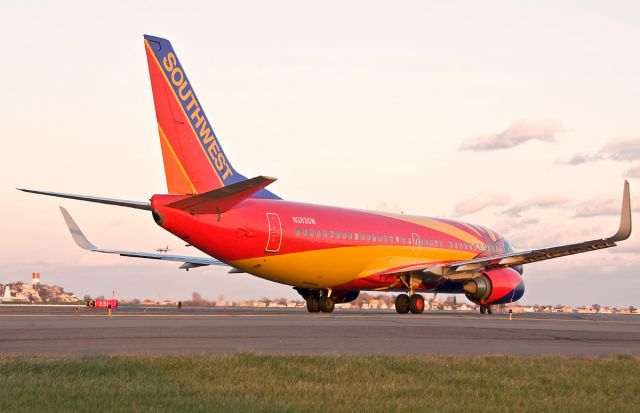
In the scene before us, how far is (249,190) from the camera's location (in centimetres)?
2752

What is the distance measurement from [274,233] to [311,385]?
21.6 m

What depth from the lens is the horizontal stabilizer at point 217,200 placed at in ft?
89.3

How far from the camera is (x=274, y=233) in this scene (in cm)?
3275

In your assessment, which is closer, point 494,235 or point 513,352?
point 513,352

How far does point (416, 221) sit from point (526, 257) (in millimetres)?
6377

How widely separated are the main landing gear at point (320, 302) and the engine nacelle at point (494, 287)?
22.5 ft

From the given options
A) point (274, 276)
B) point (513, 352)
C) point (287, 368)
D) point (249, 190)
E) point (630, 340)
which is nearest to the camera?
point (287, 368)

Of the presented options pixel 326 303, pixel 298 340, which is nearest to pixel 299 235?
pixel 326 303

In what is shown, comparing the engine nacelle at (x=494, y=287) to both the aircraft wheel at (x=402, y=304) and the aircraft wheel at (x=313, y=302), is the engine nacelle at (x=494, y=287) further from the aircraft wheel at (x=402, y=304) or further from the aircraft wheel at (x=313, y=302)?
the aircraft wheel at (x=313, y=302)

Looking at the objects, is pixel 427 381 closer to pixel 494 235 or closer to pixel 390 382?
pixel 390 382

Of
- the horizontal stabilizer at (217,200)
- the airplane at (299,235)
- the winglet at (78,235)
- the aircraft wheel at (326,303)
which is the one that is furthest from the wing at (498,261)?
the winglet at (78,235)

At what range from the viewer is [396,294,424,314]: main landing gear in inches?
1547

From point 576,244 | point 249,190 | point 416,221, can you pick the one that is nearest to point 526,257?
point 576,244

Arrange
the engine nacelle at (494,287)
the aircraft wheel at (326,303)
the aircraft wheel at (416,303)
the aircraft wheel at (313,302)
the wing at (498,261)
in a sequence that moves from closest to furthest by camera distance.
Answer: the wing at (498,261)
the aircraft wheel at (326,303)
the aircraft wheel at (416,303)
the aircraft wheel at (313,302)
the engine nacelle at (494,287)
